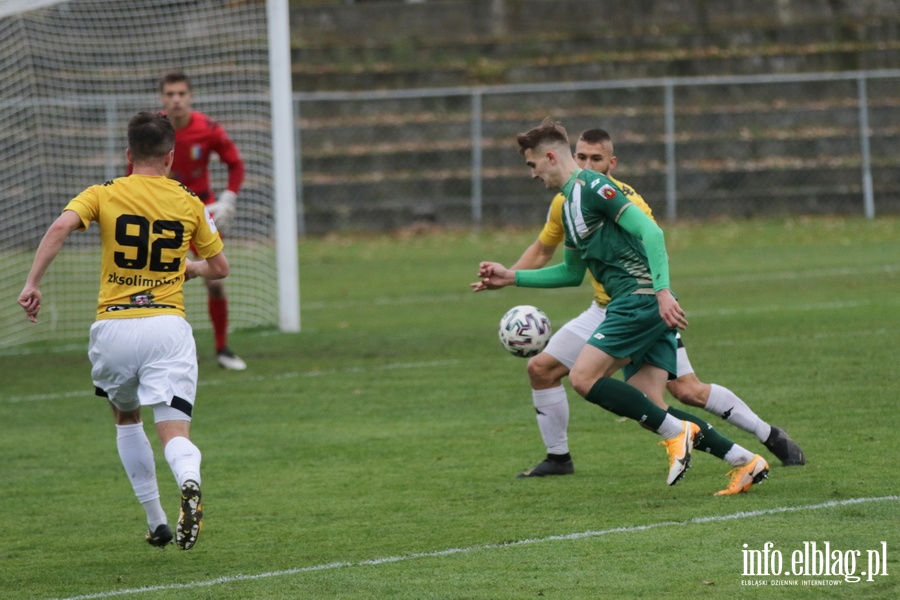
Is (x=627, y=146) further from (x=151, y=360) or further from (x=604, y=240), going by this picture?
(x=151, y=360)

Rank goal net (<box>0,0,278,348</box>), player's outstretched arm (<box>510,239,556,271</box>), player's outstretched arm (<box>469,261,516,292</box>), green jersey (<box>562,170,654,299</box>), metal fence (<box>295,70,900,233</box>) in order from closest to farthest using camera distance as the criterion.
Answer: green jersey (<box>562,170,654,299</box>)
player's outstretched arm (<box>469,261,516,292</box>)
player's outstretched arm (<box>510,239,556,271</box>)
goal net (<box>0,0,278,348</box>)
metal fence (<box>295,70,900,233</box>)

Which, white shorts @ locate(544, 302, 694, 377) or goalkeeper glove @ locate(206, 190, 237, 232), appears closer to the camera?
white shorts @ locate(544, 302, 694, 377)

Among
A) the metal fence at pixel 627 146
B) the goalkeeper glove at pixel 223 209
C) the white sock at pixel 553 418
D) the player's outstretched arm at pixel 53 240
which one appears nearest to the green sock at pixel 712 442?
the white sock at pixel 553 418

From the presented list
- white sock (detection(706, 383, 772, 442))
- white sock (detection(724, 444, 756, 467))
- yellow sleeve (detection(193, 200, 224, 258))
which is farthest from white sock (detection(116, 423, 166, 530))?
white sock (detection(706, 383, 772, 442))

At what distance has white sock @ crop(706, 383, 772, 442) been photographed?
23.7ft

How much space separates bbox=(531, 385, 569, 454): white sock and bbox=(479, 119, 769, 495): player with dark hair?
60 centimetres

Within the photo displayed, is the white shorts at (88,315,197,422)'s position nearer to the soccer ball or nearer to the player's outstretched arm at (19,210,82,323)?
the player's outstretched arm at (19,210,82,323)

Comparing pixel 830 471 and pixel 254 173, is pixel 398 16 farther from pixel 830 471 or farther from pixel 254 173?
pixel 830 471

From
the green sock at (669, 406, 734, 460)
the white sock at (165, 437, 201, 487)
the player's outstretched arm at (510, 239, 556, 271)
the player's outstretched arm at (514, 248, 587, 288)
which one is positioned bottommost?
the green sock at (669, 406, 734, 460)

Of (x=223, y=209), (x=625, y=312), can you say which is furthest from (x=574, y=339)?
(x=223, y=209)

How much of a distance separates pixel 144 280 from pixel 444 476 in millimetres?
2376

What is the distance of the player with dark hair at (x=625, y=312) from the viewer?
6.61 m

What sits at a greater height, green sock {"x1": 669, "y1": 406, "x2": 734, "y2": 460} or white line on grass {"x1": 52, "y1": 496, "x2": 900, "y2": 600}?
green sock {"x1": 669, "y1": 406, "x2": 734, "y2": 460}

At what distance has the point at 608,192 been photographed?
262 inches
